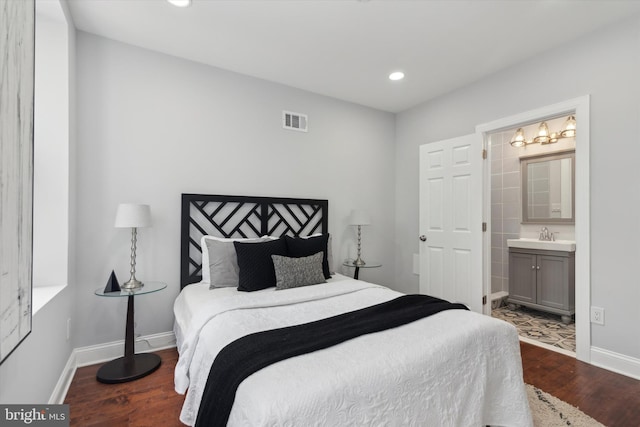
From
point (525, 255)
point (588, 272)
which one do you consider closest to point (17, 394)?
point (588, 272)

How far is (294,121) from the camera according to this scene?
362cm

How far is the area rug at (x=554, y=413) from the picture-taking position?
5.92ft

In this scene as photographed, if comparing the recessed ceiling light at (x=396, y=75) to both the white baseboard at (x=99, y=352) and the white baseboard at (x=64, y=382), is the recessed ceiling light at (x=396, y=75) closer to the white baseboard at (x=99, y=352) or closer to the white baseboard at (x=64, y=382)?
the white baseboard at (x=99, y=352)

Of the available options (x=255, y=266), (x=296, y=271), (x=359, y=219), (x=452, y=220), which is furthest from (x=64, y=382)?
(x=452, y=220)

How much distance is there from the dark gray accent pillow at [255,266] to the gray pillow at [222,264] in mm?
88

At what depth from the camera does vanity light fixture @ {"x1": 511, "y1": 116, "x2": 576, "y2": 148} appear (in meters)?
3.81

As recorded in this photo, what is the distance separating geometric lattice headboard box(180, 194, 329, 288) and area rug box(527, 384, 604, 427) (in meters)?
2.49

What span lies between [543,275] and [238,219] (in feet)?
12.5

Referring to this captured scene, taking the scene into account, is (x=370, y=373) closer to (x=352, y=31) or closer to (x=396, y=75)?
(x=352, y=31)

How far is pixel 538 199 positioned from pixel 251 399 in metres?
4.59

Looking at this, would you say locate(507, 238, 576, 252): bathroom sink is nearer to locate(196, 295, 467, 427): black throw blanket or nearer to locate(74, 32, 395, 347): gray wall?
locate(196, 295, 467, 427): black throw blanket

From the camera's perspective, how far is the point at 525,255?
4.04m

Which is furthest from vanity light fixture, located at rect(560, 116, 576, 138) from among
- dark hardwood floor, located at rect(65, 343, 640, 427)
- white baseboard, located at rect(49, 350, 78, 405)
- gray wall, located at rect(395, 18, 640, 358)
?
white baseboard, located at rect(49, 350, 78, 405)

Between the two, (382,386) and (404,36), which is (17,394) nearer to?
(382,386)
